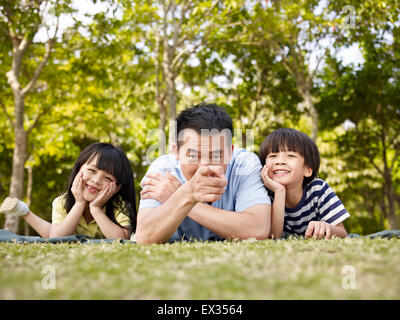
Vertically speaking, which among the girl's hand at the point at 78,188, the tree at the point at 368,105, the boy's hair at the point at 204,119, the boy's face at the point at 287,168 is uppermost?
the tree at the point at 368,105

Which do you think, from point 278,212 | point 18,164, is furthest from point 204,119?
point 18,164

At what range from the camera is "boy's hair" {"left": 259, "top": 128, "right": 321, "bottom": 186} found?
14.8 ft

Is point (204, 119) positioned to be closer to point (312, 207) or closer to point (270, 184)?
point (270, 184)

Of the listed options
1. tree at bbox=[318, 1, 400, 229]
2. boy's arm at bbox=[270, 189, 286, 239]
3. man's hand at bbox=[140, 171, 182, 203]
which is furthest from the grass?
tree at bbox=[318, 1, 400, 229]

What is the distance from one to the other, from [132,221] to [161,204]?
185cm

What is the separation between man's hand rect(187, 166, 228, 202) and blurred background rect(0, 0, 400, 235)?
6.07 m

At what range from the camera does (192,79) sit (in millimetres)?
16078

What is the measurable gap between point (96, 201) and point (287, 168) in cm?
230

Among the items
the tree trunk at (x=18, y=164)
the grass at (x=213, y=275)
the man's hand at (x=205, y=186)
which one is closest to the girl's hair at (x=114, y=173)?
the man's hand at (x=205, y=186)

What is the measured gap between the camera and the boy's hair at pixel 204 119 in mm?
→ 3761

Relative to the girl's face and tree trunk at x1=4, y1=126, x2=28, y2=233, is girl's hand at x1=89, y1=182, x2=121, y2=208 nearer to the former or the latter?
the girl's face

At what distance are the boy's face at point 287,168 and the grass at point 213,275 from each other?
182 cm

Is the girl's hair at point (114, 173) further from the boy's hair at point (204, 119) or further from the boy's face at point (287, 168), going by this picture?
the boy's face at point (287, 168)

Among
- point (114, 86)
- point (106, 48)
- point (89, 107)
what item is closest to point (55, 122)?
point (89, 107)
